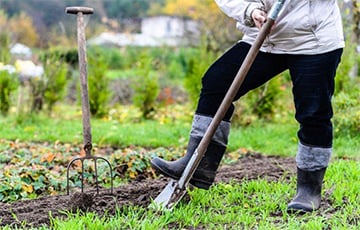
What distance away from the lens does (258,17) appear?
3723mm

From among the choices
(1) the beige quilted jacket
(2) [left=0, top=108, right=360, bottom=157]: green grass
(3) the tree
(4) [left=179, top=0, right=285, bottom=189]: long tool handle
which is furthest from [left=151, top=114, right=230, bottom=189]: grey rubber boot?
(3) the tree

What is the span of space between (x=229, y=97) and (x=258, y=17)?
0.52m

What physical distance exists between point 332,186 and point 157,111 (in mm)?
6238

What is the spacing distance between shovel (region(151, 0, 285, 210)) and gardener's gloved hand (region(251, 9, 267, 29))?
0.06 meters

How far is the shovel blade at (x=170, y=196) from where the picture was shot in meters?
3.91

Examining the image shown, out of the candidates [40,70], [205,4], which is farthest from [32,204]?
Answer: [205,4]

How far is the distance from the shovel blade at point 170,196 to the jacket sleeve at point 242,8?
1136mm

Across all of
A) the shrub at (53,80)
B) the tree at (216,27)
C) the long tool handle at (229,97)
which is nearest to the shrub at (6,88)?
the shrub at (53,80)

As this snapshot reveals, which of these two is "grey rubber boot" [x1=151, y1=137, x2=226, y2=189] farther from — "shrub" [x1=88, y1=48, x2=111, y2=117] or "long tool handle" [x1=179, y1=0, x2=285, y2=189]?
"shrub" [x1=88, y1=48, x2=111, y2=117]

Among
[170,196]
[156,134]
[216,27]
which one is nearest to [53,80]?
[156,134]

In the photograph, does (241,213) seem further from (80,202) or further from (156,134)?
(156,134)

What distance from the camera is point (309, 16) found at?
3777 millimetres

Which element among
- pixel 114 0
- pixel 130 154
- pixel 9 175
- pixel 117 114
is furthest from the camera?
pixel 114 0

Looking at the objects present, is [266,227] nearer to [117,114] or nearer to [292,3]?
[292,3]
